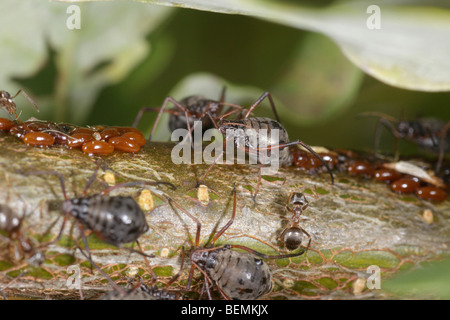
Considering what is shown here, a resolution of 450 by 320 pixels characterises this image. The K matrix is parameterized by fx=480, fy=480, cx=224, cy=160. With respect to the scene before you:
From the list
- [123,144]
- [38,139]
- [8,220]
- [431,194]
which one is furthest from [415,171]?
[8,220]

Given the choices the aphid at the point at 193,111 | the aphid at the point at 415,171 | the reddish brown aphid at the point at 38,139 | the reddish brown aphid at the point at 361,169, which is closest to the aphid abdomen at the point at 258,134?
the aphid at the point at 193,111

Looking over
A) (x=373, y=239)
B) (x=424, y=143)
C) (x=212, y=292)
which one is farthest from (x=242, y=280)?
(x=424, y=143)

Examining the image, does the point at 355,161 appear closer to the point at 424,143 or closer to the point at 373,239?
the point at 373,239

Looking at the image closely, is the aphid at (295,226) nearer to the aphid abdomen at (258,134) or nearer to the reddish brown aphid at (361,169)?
the aphid abdomen at (258,134)

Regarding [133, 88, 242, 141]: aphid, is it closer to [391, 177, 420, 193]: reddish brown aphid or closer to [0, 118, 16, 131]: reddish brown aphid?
[0, 118, 16, 131]: reddish brown aphid

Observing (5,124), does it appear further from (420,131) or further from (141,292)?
(420,131)

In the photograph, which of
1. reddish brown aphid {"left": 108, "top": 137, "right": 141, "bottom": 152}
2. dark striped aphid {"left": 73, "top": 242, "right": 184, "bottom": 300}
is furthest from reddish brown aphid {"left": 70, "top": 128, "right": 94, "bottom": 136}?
dark striped aphid {"left": 73, "top": 242, "right": 184, "bottom": 300}
